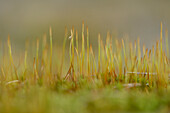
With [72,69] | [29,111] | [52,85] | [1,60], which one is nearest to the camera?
[29,111]

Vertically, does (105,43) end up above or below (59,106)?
above

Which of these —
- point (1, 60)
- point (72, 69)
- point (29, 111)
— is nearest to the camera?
point (29, 111)

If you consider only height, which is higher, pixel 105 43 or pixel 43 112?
pixel 105 43

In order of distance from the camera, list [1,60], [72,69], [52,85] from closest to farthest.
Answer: [52,85], [72,69], [1,60]

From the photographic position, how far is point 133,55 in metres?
0.73

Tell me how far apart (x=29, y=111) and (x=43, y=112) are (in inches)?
0.9

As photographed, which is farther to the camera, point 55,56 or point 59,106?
point 55,56

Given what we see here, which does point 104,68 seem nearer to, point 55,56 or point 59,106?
point 55,56

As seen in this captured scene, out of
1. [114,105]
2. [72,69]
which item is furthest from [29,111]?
[72,69]

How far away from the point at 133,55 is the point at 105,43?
118 millimetres

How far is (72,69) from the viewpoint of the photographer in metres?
0.67

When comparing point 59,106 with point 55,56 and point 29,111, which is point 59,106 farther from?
point 55,56

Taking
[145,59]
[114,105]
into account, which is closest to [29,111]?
[114,105]

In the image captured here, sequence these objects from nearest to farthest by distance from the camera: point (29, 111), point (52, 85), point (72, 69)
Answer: point (29, 111), point (52, 85), point (72, 69)
